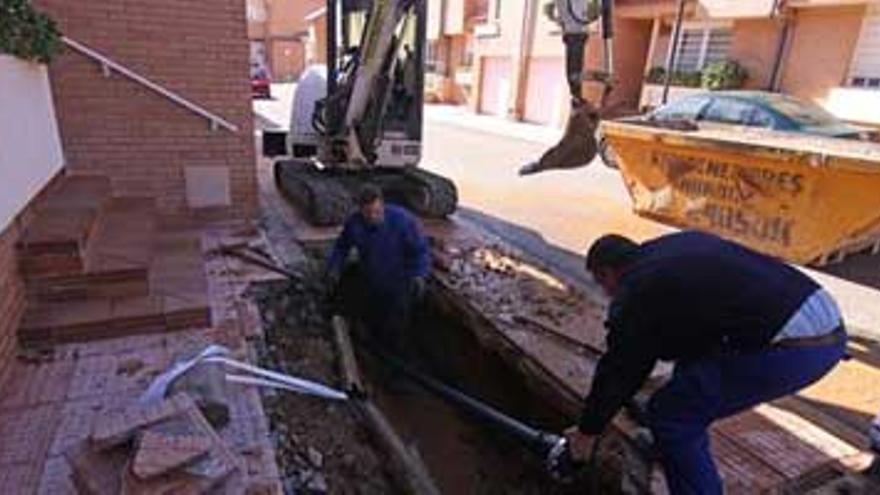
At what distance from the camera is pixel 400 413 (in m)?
5.00

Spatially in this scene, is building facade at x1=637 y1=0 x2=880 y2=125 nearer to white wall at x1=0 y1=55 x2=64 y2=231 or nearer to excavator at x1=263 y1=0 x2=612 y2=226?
excavator at x1=263 y1=0 x2=612 y2=226

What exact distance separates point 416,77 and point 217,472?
20.6 ft

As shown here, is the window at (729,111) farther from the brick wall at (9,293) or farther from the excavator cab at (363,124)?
the brick wall at (9,293)

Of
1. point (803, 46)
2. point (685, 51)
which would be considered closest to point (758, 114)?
point (803, 46)

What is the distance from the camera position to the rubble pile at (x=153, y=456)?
2.20 m

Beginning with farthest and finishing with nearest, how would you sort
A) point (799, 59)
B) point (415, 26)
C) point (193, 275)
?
1. point (799, 59)
2. point (415, 26)
3. point (193, 275)

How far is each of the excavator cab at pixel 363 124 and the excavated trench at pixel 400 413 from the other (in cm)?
197

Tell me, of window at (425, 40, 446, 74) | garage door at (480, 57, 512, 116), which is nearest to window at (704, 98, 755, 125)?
garage door at (480, 57, 512, 116)

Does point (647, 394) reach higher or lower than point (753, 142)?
lower

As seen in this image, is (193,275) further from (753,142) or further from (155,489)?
(753,142)

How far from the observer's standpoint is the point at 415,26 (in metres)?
7.32

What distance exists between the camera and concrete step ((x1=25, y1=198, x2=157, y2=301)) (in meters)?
3.95

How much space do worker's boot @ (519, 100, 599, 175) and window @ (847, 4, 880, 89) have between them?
1044 cm

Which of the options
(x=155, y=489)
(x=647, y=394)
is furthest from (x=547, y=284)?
(x=155, y=489)
